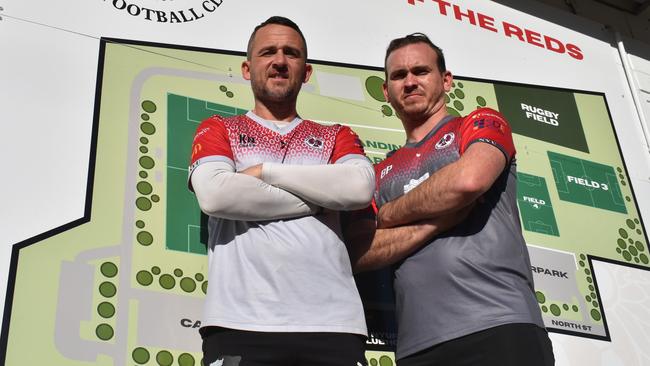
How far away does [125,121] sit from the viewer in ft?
6.70

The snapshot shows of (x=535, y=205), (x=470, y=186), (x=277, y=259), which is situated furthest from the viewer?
(x=535, y=205)

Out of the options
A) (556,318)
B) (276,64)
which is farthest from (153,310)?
(556,318)

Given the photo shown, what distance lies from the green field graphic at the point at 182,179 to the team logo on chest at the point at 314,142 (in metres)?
0.42

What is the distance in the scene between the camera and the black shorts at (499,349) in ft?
5.10

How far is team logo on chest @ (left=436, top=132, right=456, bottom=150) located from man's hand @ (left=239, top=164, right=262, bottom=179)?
0.52 metres

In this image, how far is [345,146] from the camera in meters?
1.79

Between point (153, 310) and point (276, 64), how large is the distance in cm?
69

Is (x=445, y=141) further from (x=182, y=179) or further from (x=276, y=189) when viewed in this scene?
Answer: (x=182, y=179)

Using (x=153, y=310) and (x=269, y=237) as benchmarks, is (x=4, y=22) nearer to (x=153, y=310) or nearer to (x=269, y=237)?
(x=153, y=310)

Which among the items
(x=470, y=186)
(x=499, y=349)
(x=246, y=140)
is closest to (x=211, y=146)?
(x=246, y=140)

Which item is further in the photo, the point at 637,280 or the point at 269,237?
the point at 637,280

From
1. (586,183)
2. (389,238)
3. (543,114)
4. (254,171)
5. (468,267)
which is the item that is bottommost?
(468,267)

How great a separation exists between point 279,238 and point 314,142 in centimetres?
31

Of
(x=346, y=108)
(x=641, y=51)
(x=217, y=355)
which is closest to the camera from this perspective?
(x=217, y=355)
